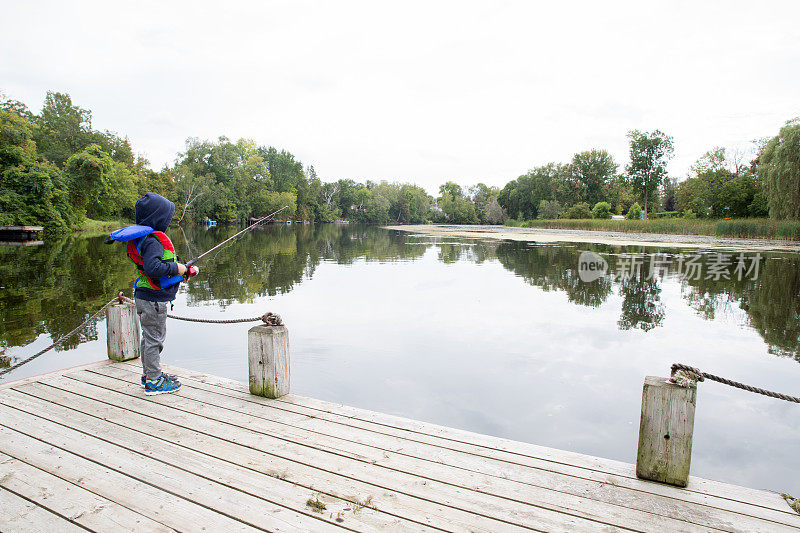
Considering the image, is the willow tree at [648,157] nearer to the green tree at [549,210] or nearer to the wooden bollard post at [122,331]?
the green tree at [549,210]

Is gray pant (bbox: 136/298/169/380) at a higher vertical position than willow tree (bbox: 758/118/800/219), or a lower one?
lower

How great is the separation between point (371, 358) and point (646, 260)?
1710 cm

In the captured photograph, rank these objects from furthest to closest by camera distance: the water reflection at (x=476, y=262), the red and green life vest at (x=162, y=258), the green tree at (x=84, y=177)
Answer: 1. the green tree at (x=84, y=177)
2. the water reflection at (x=476, y=262)
3. the red and green life vest at (x=162, y=258)

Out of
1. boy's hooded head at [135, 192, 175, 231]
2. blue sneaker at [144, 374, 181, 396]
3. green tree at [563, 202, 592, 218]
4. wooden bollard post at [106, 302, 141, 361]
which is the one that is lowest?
blue sneaker at [144, 374, 181, 396]

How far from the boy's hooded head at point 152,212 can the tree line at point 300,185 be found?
33.5 meters

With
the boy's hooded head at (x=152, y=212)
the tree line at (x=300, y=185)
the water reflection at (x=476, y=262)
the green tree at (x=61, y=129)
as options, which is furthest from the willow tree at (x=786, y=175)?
the green tree at (x=61, y=129)

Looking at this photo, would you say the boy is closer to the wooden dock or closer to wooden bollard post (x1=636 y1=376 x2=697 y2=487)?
the wooden dock

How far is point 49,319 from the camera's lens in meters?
8.41

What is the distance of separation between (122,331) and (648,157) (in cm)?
6488

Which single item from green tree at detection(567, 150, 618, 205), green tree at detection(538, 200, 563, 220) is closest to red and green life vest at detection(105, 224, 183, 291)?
green tree at detection(538, 200, 563, 220)

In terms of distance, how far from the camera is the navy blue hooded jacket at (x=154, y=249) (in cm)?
371

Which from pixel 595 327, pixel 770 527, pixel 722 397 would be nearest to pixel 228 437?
pixel 770 527

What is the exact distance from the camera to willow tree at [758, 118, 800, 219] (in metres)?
28.6

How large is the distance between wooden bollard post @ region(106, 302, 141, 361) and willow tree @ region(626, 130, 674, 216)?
62868mm
